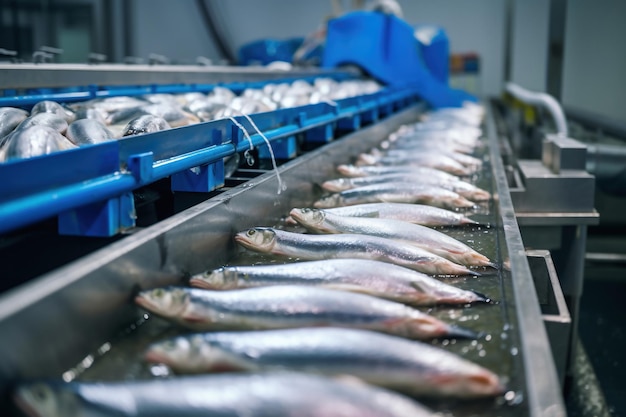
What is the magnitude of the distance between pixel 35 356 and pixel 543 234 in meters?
3.24

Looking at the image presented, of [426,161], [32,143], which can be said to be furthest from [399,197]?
[32,143]

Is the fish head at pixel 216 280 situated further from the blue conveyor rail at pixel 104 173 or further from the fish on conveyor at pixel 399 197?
the fish on conveyor at pixel 399 197

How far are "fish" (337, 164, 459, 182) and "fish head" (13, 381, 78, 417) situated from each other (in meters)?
1.84

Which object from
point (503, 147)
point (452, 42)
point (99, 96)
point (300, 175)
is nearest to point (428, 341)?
point (300, 175)

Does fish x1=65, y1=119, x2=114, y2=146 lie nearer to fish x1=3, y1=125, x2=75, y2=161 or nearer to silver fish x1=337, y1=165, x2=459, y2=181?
fish x1=3, y1=125, x2=75, y2=161

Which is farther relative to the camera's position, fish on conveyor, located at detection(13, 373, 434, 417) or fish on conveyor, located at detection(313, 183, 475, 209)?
fish on conveyor, located at detection(313, 183, 475, 209)

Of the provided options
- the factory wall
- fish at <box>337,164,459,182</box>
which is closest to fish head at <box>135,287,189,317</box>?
fish at <box>337,164,459,182</box>

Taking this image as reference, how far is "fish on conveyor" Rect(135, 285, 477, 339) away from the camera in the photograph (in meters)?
1.14

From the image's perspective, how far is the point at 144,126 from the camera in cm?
181

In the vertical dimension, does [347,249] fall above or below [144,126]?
below

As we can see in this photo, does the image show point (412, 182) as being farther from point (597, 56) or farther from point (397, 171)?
point (597, 56)

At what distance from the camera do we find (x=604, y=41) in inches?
356

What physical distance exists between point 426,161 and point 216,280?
69.1 inches

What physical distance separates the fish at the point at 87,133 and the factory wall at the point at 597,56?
8736mm
